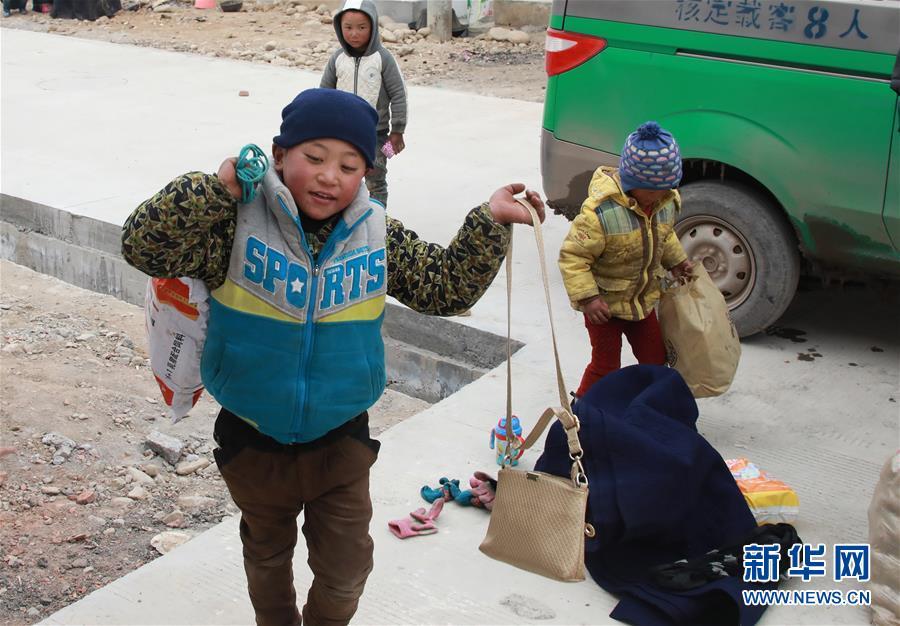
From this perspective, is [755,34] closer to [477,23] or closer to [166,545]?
[166,545]

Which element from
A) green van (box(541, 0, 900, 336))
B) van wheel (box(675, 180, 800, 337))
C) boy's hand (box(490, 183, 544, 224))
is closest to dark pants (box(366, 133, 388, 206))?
green van (box(541, 0, 900, 336))

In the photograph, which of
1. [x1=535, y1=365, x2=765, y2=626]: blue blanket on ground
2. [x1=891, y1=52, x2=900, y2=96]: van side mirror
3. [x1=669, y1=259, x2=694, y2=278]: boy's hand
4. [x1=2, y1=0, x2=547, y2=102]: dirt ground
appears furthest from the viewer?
[x1=2, y1=0, x2=547, y2=102]: dirt ground

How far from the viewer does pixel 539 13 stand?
16688mm

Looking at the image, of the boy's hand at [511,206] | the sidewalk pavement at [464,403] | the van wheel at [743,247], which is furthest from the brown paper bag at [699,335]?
the boy's hand at [511,206]

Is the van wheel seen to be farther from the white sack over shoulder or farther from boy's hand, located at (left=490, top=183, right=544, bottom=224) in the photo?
the white sack over shoulder

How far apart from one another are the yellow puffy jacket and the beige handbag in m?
1.39

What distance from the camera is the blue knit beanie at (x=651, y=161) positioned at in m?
4.07

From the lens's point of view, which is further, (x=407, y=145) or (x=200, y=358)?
(x=407, y=145)

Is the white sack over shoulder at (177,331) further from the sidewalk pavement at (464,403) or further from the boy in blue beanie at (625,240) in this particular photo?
the boy in blue beanie at (625,240)

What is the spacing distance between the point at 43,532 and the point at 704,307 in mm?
2790

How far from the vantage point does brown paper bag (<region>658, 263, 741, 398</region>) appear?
4.38m

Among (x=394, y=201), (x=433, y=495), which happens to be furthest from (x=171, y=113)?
(x=433, y=495)

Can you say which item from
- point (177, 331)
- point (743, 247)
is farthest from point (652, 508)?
point (743, 247)

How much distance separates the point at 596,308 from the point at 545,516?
5.04 ft
